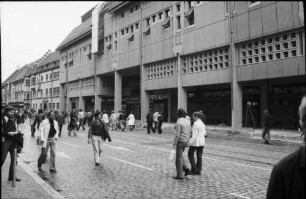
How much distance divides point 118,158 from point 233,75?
1374 centimetres

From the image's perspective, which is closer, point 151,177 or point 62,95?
point 151,177

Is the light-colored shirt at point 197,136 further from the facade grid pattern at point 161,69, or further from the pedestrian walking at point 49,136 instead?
the facade grid pattern at point 161,69

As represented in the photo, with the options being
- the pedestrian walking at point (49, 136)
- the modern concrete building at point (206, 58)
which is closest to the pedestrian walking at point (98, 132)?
the pedestrian walking at point (49, 136)

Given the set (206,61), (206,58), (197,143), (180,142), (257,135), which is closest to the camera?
(180,142)

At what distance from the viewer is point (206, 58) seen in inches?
1041

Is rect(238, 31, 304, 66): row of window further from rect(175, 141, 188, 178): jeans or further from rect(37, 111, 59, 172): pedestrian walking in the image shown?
rect(37, 111, 59, 172): pedestrian walking

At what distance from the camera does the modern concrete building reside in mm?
20438

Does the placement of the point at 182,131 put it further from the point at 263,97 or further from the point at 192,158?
the point at 263,97

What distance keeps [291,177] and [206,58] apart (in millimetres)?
24893

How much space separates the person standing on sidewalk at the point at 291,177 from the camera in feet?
6.55

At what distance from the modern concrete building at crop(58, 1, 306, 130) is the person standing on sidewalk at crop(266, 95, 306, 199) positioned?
34.1 ft

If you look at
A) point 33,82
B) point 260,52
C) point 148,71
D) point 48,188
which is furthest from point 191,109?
point 33,82

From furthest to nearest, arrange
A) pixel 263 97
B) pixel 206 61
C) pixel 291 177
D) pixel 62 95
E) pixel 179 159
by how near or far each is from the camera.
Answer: pixel 62 95 → pixel 206 61 → pixel 263 97 → pixel 179 159 → pixel 291 177

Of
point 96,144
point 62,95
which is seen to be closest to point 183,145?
point 96,144
